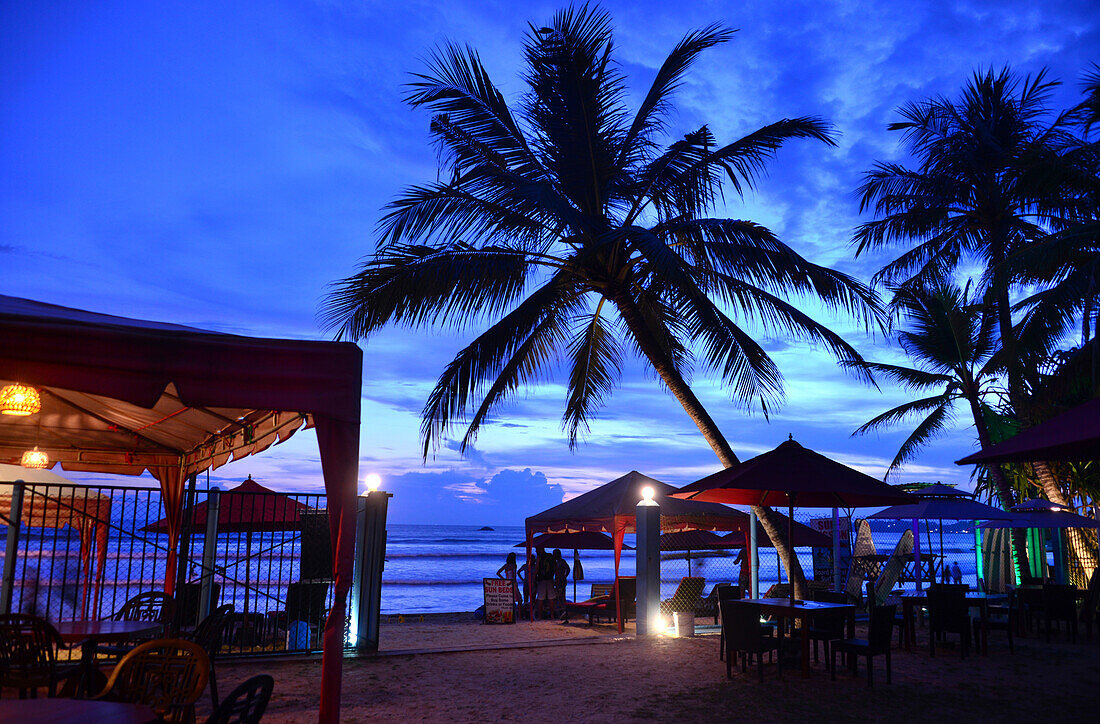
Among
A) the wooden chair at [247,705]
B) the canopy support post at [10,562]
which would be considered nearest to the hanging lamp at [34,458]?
the canopy support post at [10,562]

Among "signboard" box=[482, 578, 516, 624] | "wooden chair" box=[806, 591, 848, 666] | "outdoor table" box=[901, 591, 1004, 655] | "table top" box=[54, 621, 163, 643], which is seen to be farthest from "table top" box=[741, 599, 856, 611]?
"signboard" box=[482, 578, 516, 624]


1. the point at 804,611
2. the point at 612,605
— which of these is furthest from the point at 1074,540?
the point at 804,611

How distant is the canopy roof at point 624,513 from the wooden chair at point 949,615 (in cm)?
493

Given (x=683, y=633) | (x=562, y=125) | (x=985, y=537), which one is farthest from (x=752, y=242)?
(x=985, y=537)

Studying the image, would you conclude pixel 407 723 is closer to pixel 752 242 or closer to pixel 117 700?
pixel 117 700

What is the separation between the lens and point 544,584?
53.8 feet

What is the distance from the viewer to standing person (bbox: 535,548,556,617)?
1639 cm

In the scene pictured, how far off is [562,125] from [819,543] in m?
11.1

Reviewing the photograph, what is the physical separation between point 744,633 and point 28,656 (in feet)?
22.0

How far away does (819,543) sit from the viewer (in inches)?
669

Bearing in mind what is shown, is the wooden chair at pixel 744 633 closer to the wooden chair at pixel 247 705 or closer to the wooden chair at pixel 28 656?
the wooden chair at pixel 247 705

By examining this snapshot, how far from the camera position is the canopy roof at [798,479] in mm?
8234

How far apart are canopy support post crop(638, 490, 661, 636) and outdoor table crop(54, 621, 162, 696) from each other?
7.57 m

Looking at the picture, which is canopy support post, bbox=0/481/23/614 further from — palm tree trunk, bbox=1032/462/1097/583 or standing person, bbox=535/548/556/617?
palm tree trunk, bbox=1032/462/1097/583
